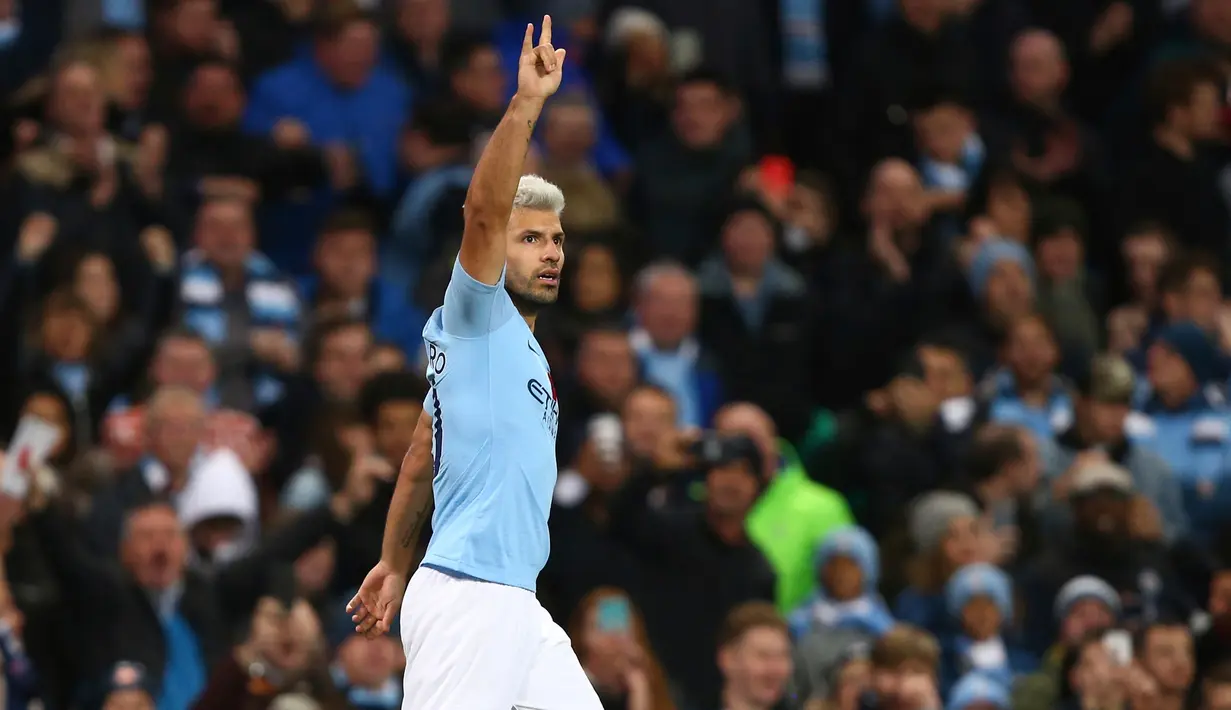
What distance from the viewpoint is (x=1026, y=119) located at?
1563cm

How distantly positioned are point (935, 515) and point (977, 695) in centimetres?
120

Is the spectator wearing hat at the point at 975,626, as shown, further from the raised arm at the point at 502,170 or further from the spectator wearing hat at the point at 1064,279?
the raised arm at the point at 502,170

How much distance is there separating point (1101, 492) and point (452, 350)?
253 inches

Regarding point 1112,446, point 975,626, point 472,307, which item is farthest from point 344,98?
point 472,307

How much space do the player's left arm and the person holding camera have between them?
4138 mm

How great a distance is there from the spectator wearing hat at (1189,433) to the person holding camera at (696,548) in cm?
315

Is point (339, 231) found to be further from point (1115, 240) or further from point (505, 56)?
point (1115, 240)

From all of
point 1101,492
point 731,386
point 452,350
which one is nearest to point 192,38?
point 731,386

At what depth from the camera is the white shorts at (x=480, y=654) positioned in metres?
6.57

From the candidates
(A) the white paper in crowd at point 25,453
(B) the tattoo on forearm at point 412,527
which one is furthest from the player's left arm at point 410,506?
(A) the white paper in crowd at point 25,453

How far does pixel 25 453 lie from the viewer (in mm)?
10383

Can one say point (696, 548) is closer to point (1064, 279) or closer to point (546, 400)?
point (1064, 279)

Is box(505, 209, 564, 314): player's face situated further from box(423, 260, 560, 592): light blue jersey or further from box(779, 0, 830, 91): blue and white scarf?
box(779, 0, 830, 91): blue and white scarf

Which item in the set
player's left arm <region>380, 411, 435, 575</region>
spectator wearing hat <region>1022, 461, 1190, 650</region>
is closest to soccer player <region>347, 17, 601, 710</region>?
player's left arm <region>380, 411, 435, 575</region>
